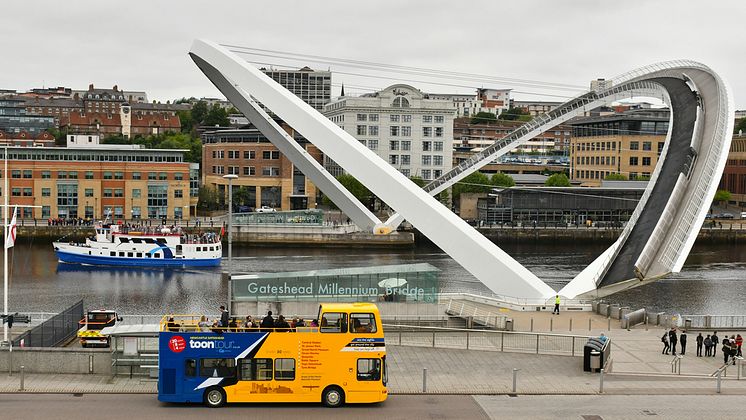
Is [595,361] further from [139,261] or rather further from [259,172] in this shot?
[259,172]

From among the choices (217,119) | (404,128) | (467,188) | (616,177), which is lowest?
(467,188)

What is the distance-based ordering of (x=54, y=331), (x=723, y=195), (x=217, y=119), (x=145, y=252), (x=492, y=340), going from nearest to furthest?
(x=54, y=331), (x=492, y=340), (x=145, y=252), (x=723, y=195), (x=217, y=119)

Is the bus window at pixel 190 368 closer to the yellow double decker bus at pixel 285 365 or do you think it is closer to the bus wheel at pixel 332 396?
the yellow double decker bus at pixel 285 365

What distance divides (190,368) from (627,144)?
79.6m

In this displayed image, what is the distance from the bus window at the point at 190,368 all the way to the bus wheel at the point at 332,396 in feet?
8.43

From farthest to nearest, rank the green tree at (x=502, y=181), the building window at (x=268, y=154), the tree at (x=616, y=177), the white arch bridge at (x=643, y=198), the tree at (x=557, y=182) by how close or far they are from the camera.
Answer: the tree at (x=616, y=177), the tree at (x=557, y=182), the building window at (x=268, y=154), the green tree at (x=502, y=181), the white arch bridge at (x=643, y=198)

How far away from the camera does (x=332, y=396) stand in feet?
58.8

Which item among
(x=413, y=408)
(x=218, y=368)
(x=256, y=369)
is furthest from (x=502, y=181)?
(x=218, y=368)

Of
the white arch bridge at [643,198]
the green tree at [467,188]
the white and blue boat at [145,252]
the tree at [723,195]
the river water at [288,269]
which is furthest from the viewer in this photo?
the tree at [723,195]

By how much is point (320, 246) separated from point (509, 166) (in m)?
49.8

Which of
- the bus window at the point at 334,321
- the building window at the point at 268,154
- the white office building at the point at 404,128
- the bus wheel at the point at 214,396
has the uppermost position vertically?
the white office building at the point at 404,128

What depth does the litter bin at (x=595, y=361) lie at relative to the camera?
21.1 metres

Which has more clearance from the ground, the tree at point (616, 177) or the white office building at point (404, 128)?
the white office building at point (404, 128)

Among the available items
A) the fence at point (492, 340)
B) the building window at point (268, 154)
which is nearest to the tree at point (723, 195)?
the building window at point (268, 154)
